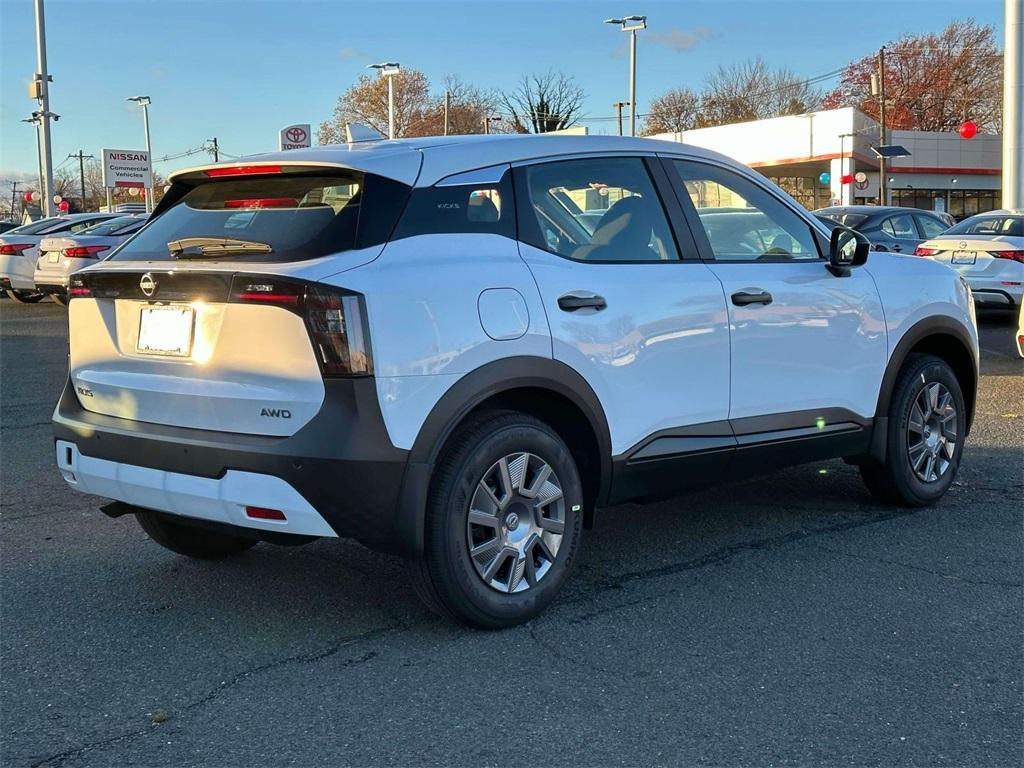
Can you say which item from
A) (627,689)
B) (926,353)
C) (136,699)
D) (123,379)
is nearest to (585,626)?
(627,689)

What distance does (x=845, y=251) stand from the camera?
5.21 meters

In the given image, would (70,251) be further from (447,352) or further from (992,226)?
(447,352)

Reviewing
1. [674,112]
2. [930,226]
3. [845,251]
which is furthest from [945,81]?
[845,251]

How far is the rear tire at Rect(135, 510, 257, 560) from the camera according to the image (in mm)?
4742

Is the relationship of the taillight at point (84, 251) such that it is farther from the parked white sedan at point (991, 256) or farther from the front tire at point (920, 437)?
the front tire at point (920, 437)

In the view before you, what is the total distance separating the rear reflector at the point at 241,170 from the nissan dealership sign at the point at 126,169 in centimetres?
4651

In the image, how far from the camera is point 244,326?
3.69m

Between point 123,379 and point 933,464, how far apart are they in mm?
4079

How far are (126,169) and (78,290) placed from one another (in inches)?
1874

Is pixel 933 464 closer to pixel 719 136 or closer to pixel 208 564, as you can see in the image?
pixel 208 564

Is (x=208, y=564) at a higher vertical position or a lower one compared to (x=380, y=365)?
lower

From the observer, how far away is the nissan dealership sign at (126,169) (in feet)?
156

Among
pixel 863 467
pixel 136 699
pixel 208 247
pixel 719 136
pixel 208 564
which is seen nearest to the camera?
pixel 136 699

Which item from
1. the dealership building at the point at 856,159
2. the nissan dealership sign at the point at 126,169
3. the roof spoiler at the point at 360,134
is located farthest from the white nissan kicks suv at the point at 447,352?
the nissan dealership sign at the point at 126,169
